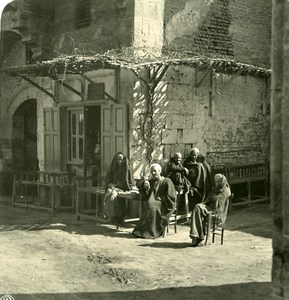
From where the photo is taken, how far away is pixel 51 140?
39.0ft

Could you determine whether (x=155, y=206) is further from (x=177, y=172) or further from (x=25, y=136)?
(x=25, y=136)

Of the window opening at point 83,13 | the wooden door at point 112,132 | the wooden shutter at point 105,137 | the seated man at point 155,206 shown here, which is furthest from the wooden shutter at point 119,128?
the window opening at point 83,13

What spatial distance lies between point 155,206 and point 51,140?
4405mm

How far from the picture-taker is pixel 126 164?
382 inches

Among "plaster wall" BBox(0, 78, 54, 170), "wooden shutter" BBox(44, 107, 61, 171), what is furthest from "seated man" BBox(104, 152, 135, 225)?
"plaster wall" BBox(0, 78, 54, 170)

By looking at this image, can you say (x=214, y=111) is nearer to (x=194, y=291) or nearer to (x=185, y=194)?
(x=185, y=194)

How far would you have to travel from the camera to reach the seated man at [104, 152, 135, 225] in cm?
934

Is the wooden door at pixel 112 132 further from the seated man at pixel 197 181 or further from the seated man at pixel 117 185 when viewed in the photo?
the seated man at pixel 197 181

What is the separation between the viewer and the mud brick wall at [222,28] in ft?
35.7

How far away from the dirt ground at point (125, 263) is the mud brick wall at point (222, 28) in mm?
4478

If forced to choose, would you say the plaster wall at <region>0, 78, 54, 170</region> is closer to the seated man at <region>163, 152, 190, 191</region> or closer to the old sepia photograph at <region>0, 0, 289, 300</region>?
the old sepia photograph at <region>0, 0, 289, 300</region>

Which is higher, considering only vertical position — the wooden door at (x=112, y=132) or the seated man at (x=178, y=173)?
the wooden door at (x=112, y=132)

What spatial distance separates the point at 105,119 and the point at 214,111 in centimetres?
290

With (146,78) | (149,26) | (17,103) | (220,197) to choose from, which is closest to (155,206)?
(220,197)
